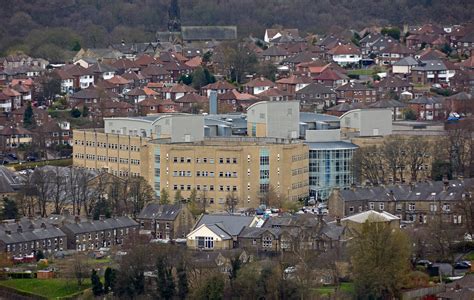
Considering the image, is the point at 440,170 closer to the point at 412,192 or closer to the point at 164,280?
the point at 412,192

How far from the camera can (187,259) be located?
47.9 meters

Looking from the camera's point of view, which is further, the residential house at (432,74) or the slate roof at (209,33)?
the slate roof at (209,33)

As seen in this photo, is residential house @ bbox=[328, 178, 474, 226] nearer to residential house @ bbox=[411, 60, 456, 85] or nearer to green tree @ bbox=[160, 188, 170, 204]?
green tree @ bbox=[160, 188, 170, 204]

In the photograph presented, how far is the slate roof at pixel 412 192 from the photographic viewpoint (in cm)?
5419

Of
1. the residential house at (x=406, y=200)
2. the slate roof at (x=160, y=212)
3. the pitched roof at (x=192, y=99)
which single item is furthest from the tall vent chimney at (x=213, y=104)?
the slate roof at (x=160, y=212)

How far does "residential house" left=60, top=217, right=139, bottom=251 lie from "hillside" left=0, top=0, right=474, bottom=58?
35255mm

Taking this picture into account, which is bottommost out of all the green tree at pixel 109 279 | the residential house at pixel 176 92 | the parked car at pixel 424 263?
the green tree at pixel 109 279

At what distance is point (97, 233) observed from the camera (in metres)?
52.4

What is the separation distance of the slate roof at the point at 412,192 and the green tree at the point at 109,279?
335 inches

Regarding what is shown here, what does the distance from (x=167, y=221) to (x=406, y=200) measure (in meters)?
5.93

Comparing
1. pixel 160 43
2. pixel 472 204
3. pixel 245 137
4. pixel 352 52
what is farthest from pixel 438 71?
pixel 472 204

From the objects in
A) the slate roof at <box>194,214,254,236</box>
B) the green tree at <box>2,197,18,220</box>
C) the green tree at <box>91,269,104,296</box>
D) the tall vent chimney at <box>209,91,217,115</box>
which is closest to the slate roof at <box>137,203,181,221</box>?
the slate roof at <box>194,214,254,236</box>

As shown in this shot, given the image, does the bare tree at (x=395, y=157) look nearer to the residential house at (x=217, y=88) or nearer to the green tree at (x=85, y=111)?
the green tree at (x=85, y=111)

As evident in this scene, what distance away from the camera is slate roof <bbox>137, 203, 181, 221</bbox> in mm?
53125
